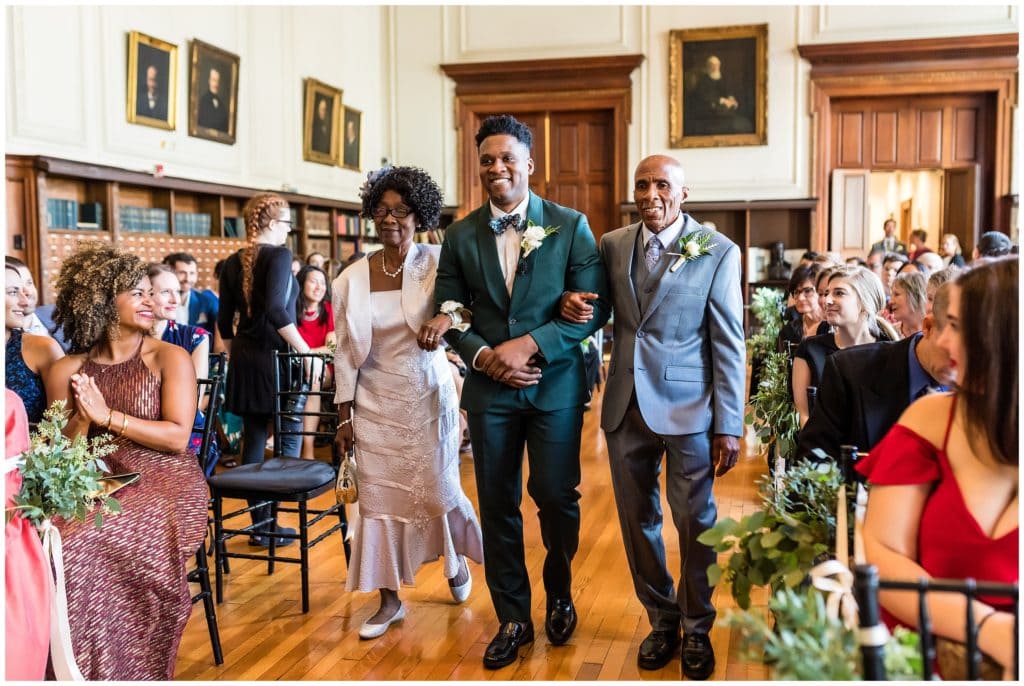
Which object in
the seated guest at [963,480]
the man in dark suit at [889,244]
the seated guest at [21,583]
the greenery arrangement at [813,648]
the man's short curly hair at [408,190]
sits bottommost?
the seated guest at [21,583]

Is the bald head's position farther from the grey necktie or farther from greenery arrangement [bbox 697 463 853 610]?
Answer: greenery arrangement [bbox 697 463 853 610]

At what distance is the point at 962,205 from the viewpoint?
1363 centimetres

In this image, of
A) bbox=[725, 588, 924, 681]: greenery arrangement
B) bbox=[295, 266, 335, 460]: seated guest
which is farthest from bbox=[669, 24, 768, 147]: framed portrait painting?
bbox=[725, 588, 924, 681]: greenery arrangement

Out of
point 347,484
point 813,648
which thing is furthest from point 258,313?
point 813,648

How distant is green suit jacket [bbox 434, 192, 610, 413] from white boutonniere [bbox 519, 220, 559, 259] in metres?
0.02

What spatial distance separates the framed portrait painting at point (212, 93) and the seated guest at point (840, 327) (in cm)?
804

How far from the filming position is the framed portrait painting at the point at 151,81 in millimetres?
8977

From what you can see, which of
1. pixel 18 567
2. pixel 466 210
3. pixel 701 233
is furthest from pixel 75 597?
pixel 466 210

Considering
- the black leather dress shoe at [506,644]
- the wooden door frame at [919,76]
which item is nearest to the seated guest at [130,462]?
the black leather dress shoe at [506,644]

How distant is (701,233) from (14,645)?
232cm

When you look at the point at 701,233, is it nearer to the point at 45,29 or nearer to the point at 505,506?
the point at 505,506

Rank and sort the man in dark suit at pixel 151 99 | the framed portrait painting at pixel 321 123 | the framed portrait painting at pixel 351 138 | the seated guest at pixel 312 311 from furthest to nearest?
the framed portrait painting at pixel 351 138
the framed portrait painting at pixel 321 123
the man in dark suit at pixel 151 99
the seated guest at pixel 312 311

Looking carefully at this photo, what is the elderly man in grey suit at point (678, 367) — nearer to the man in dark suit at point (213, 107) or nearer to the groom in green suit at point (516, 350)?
the groom in green suit at point (516, 350)

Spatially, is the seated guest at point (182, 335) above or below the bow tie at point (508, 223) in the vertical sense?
below
